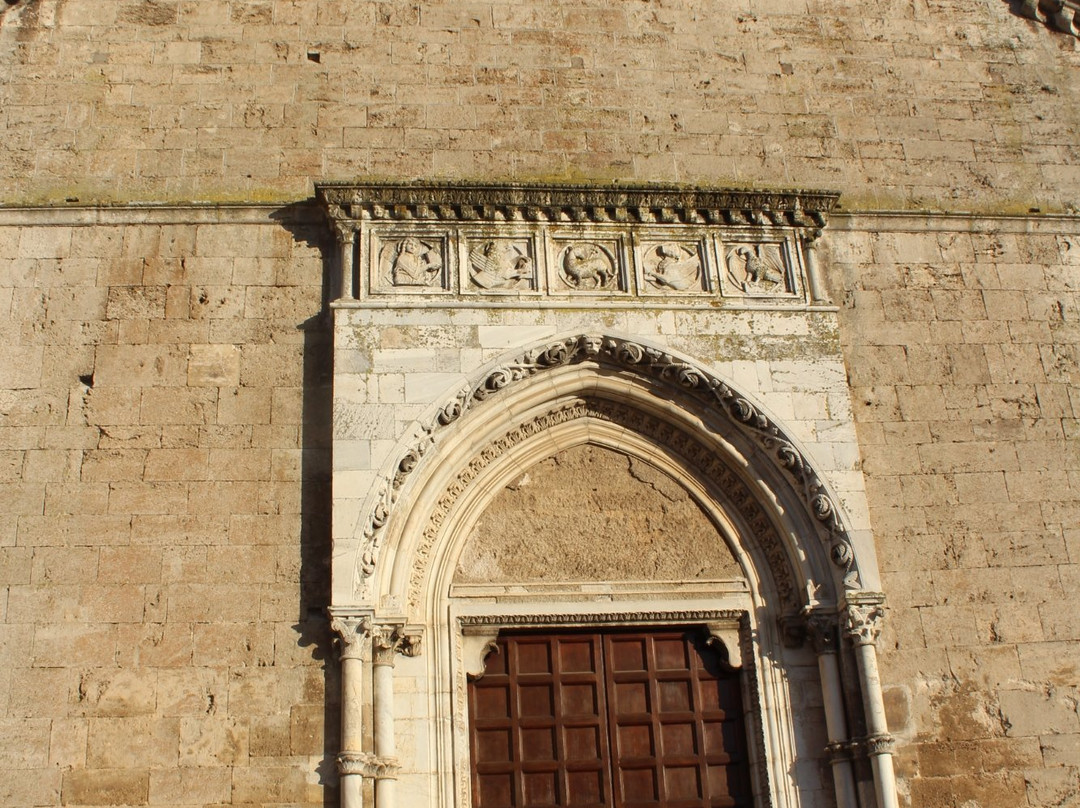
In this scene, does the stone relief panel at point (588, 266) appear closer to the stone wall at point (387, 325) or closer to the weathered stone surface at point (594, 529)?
the stone wall at point (387, 325)

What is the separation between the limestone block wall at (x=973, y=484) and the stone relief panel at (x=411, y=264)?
10.1ft

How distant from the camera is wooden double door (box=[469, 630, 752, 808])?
7.82 metres

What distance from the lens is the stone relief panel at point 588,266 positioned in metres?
8.75

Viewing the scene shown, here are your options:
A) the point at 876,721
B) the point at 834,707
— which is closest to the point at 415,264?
the point at 834,707

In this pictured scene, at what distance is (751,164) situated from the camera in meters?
9.56

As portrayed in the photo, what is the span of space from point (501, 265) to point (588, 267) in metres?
0.65

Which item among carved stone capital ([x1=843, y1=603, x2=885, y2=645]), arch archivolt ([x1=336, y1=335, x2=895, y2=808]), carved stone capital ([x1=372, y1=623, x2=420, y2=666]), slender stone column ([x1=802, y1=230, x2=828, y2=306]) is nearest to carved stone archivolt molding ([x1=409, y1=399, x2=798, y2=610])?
arch archivolt ([x1=336, y1=335, x2=895, y2=808])

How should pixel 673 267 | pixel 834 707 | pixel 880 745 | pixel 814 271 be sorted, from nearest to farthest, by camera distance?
1. pixel 880 745
2. pixel 834 707
3. pixel 673 267
4. pixel 814 271

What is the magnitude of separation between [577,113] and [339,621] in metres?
4.63

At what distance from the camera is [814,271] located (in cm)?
898

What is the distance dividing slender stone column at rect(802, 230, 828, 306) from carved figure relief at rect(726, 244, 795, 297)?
168mm

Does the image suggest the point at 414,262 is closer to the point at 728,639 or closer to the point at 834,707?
the point at 728,639

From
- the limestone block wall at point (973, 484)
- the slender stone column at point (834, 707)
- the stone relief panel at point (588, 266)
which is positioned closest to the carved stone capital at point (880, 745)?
the slender stone column at point (834, 707)

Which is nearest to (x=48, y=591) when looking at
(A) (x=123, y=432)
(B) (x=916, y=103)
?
(A) (x=123, y=432)
